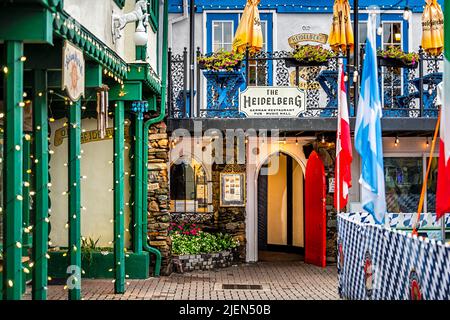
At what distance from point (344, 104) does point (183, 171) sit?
601 cm

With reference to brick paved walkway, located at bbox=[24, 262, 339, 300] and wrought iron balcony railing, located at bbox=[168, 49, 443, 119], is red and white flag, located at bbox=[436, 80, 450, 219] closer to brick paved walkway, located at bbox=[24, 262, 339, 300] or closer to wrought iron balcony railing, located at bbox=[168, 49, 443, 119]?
brick paved walkway, located at bbox=[24, 262, 339, 300]

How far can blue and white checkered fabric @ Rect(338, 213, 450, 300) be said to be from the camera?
6.27m

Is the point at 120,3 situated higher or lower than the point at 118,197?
higher

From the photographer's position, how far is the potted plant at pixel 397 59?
14.6 m

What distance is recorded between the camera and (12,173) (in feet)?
20.6

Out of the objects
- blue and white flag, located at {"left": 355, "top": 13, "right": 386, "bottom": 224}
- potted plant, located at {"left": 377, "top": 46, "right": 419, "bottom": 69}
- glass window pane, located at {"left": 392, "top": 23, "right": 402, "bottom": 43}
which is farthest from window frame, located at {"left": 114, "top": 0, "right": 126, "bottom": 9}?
glass window pane, located at {"left": 392, "top": 23, "right": 402, "bottom": 43}

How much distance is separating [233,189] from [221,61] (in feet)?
11.0

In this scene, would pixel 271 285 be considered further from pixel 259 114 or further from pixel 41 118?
pixel 41 118

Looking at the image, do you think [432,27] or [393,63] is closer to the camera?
[393,63]

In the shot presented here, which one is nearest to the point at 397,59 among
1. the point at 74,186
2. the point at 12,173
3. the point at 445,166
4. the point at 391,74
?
the point at 391,74

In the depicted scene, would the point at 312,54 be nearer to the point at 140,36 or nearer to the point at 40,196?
the point at 140,36

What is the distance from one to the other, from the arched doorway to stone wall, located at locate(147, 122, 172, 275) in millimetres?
5108

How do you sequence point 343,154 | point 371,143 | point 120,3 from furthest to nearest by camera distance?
point 343,154, point 120,3, point 371,143

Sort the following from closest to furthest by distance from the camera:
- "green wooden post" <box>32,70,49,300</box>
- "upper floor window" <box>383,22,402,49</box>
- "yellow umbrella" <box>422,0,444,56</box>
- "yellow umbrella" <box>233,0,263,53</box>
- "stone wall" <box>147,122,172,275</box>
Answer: "green wooden post" <box>32,70,49,300</box>
"stone wall" <box>147,122,172,275</box>
"yellow umbrella" <box>233,0,263,53</box>
"yellow umbrella" <box>422,0,444,56</box>
"upper floor window" <box>383,22,402,49</box>
